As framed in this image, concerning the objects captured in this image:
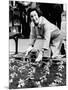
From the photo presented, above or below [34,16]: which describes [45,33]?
below

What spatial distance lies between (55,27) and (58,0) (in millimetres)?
333

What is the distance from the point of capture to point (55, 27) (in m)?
2.59

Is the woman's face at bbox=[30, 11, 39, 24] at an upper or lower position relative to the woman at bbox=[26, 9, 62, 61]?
upper

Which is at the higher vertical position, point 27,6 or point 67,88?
point 27,6

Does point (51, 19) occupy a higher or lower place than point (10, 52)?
higher

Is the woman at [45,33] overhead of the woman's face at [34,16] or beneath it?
beneath

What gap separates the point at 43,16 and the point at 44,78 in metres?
0.75

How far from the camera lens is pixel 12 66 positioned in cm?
243

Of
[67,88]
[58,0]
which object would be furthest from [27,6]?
[67,88]

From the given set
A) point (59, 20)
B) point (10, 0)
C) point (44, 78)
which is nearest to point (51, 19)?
point (59, 20)

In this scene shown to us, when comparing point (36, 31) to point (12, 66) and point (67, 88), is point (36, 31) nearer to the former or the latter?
point (12, 66)

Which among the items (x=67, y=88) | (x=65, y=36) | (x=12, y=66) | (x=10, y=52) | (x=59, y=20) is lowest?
(x=67, y=88)

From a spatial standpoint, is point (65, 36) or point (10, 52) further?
point (65, 36)

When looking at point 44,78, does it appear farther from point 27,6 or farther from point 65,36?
point 27,6
